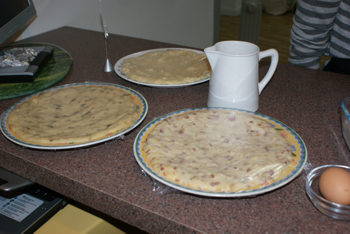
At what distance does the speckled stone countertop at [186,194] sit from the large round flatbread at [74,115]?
38 millimetres

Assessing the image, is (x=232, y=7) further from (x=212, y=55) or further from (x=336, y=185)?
(x=336, y=185)

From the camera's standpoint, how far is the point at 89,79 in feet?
3.61

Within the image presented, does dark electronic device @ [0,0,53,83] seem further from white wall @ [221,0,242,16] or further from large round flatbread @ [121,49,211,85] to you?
white wall @ [221,0,242,16]

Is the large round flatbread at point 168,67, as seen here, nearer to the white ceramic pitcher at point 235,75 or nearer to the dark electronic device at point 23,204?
the white ceramic pitcher at point 235,75

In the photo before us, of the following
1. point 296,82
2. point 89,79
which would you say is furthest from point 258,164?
point 89,79

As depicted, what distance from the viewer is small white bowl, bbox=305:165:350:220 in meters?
0.53

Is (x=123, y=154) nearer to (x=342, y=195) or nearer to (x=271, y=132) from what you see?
(x=271, y=132)

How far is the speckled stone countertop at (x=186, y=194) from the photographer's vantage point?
1.80 ft

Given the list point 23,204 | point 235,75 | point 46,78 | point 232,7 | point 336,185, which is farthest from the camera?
point 232,7

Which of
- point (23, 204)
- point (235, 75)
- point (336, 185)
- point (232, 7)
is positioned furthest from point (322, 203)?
point (232, 7)

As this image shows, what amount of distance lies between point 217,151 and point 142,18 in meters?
1.75

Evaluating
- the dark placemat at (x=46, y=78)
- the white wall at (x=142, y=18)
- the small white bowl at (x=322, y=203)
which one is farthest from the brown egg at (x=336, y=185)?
the white wall at (x=142, y=18)

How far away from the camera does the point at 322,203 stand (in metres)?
0.55

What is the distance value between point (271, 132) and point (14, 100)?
2.47ft
